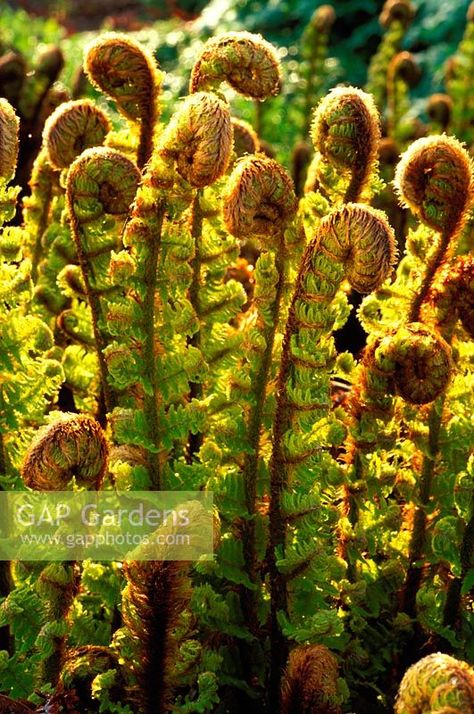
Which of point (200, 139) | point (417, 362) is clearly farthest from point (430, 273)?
point (200, 139)

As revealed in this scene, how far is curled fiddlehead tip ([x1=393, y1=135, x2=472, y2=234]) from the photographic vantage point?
133 centimetres

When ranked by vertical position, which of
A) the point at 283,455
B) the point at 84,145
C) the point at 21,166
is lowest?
the point at 283,455

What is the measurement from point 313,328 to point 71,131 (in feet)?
1.82

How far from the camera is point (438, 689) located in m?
0.95

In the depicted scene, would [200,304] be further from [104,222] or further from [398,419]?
[398,419]

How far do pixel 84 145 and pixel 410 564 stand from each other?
0.77 m

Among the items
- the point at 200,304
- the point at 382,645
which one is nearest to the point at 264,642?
the point at 382,645

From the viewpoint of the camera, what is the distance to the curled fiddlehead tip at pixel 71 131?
1594 mm

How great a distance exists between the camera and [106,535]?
140cm

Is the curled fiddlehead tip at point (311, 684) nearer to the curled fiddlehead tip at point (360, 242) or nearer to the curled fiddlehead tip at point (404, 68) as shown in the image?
the curled fiddlehead tip at point (360, 242)

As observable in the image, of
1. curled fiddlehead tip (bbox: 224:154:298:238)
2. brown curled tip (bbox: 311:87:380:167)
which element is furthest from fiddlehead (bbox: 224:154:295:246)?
brown curled tip (bbox: 311:87:380:167)

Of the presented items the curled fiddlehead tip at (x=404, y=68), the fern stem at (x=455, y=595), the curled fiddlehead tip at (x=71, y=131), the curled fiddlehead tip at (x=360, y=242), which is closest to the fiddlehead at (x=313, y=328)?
the curled fiddlehead tip at (x=360, y=242)

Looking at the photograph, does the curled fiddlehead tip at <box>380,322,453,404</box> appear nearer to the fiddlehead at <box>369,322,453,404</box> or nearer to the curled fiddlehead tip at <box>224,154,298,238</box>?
the fiddlehead at <box>369,322,453,404</box>

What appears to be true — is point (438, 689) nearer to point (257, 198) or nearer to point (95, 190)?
point (257, 198)
